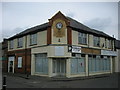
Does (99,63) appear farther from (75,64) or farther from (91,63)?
(75,64)

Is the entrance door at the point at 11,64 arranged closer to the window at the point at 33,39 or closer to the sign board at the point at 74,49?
the window at the point at 33,39

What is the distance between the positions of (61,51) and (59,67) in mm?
2371

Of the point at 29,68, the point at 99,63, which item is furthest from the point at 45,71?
the point at 99,63

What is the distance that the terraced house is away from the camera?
20047 millimetres

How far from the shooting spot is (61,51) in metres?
19.8

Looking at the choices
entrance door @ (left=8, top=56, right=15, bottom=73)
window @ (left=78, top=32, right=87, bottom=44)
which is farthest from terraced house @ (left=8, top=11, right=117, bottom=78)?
entrance door @ (left=8, top=56, right=15, bottom=73)

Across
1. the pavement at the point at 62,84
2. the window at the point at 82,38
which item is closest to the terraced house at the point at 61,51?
the window at the point at 82,38

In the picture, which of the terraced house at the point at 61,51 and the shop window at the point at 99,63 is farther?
the shop window at the point at 99,63

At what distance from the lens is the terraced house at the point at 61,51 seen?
20.0 m

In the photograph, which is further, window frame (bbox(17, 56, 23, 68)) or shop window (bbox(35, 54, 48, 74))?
window frame (bbox(17, 56, 23, 68))

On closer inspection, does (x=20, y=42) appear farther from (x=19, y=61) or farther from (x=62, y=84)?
(x=62, y=84)

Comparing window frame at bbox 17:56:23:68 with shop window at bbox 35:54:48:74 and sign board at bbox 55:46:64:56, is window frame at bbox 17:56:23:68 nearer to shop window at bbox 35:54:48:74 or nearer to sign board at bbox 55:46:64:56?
shop window at bbox 35:54:48:74

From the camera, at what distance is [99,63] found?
25.6 meters

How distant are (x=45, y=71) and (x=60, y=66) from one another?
Result: 2.10m
